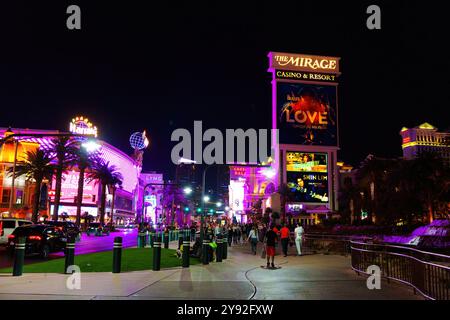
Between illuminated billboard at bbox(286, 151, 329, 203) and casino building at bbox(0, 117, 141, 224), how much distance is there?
1664 inches

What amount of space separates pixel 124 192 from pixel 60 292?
125515mm

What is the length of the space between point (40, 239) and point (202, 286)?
14.0 metres

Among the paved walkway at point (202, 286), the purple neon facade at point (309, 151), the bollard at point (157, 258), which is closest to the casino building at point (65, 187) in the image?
the bollard at point (157, 258)

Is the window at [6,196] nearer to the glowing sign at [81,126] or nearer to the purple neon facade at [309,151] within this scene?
the glowing sign at [81,126]

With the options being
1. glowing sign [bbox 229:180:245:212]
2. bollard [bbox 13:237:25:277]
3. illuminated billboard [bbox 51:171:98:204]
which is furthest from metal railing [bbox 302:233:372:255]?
glowing sign [bbox 229:180:245:212]

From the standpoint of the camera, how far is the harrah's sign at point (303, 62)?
395ft

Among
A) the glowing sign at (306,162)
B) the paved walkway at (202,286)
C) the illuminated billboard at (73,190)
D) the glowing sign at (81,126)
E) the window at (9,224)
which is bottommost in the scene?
the paved walkway at (202,286)

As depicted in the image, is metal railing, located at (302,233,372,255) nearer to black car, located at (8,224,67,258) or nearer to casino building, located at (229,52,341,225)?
black car, located at (8,224,67,258)

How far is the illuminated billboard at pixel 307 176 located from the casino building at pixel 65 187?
4228 cm

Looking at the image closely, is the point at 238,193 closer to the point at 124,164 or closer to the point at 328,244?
the point at 124,164

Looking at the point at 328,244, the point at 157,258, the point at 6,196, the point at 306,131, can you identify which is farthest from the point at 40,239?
the point at 306,131

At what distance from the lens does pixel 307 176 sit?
379 feet
